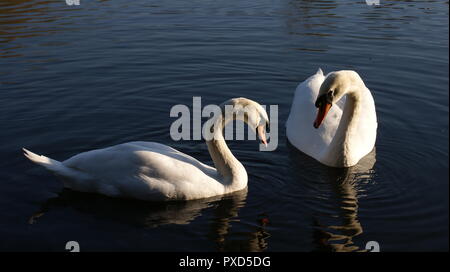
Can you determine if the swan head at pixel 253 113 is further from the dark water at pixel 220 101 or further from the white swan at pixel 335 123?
the white swan at pixel 335 123

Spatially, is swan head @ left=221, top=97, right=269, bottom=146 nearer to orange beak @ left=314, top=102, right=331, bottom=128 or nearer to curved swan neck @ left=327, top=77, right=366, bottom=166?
orange beak @ left=314, top=102, right=331, bottom=128

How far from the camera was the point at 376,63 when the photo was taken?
15.4 metres

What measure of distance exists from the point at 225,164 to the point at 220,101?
14.1 ft

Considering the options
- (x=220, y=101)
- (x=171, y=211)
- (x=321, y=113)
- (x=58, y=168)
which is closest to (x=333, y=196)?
(x=321, y=113)

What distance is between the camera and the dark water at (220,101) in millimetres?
7812

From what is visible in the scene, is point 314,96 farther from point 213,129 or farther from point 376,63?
point 376,63

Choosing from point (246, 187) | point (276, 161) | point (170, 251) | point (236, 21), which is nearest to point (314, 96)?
point (276, 161)

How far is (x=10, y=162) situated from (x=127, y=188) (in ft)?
8.18

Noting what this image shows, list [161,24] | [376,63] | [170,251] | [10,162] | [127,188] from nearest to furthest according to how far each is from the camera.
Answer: [170,251] < [127,188] < [10,162] < [376,63] < [161,24]

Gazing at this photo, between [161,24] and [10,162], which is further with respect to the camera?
[161,24]

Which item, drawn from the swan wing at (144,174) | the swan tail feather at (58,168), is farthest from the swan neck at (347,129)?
the swan tail feather at (58,168)

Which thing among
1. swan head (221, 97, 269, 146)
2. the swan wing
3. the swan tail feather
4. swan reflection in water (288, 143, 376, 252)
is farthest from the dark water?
swan head (221, 97, 269, 146)

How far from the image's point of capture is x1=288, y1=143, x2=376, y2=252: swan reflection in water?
7.59 meters

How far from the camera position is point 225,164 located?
882 cm
